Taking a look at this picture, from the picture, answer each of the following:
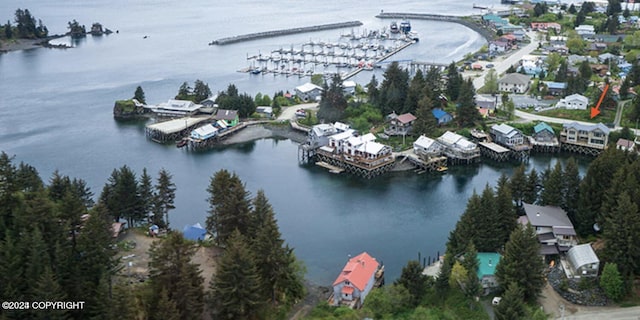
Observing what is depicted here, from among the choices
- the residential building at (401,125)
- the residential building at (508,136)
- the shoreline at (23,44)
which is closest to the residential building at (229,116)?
the residential building at (401,125)

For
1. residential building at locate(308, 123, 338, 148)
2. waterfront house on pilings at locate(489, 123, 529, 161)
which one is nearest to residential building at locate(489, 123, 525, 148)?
waterfront house on pilings at locate(489, 123, 529, 161)

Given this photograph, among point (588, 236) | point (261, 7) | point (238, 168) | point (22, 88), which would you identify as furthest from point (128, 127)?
point (261, 7)

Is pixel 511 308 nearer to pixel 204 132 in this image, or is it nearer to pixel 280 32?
pixel 204 132

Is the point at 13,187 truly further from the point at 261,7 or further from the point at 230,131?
the point at 261,7

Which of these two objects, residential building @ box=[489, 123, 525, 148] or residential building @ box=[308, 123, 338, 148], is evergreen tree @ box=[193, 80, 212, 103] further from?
residential building @ box=[489, 123, 525, 148]

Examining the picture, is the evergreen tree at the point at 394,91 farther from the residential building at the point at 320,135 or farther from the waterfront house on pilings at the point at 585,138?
the waterfront house on pilings at the point at 585,138

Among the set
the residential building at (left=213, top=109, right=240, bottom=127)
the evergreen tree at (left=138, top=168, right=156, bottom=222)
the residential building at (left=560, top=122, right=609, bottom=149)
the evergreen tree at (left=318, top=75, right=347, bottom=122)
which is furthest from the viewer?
the residential building at (left=213, top=109, right=240, bottom=127)
